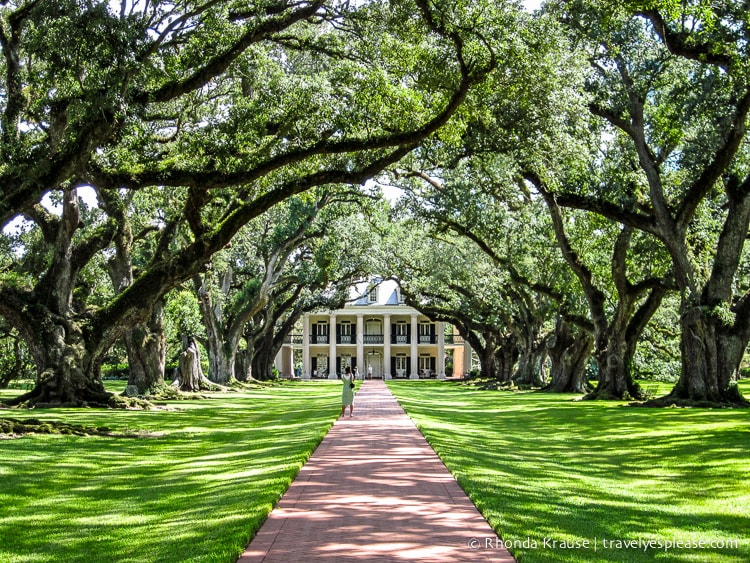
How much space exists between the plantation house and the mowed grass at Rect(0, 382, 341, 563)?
58.6 meters

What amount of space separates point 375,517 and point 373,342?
71.8 metres

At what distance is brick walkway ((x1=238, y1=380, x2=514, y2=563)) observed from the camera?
6.12 m

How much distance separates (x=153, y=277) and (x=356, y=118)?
774cm

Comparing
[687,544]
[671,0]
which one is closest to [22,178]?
[671,0]

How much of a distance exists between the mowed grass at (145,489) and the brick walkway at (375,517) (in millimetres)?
250

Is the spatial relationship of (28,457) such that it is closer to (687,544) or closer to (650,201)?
(687,544)

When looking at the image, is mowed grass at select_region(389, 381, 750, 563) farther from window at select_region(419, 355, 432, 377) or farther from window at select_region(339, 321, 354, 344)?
window at select_region(419, 355, 432, 377)

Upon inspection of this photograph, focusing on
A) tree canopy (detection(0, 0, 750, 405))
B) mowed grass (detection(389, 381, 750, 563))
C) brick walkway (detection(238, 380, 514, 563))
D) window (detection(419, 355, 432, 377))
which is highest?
tree canopy (detection(0, 0, 750, 405))

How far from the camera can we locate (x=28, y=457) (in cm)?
1224

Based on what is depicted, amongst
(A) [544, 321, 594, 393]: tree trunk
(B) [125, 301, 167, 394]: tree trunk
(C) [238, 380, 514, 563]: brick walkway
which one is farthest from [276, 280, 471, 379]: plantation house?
(C) [238, 380, 514, 563]: brick walkway

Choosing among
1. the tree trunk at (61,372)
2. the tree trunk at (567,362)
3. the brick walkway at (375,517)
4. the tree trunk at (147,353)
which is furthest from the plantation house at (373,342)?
the brick walkway at (375,517)

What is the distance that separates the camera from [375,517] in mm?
7410

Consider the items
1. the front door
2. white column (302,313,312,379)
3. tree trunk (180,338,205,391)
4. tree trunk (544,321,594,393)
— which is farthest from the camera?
the front door

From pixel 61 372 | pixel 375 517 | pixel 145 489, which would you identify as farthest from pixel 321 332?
pixel 375 517
